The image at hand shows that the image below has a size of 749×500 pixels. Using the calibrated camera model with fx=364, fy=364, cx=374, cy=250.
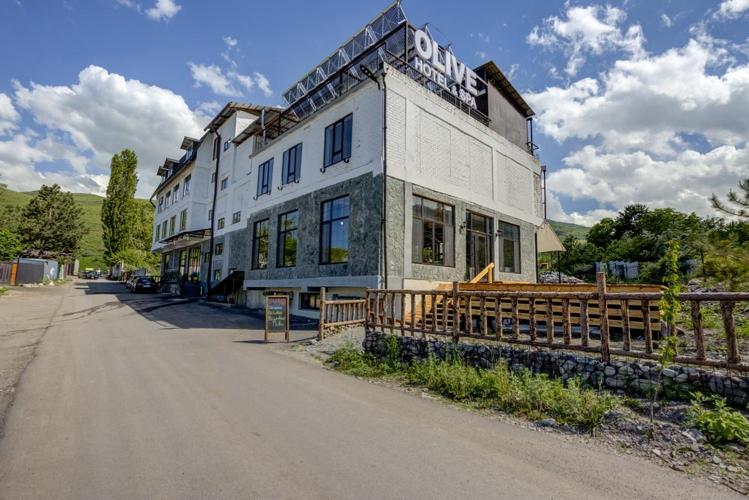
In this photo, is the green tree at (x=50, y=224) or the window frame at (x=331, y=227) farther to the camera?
the green tree at (x=50, y=224)

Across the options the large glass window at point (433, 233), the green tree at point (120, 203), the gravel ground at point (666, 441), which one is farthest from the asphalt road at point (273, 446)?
the green tree at point (120, 203)

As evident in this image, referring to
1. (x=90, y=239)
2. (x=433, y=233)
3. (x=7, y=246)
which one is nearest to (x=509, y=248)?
(x=433, y=233)

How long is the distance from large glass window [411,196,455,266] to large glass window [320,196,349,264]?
2.93m

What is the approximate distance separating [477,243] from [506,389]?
1294cm

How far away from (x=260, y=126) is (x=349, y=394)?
2221 centimetres

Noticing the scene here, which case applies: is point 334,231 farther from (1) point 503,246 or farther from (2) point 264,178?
(1) point 503,246

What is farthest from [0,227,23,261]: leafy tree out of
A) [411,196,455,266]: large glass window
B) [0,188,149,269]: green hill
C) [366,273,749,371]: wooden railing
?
[366,273,749,371]: wooden railing

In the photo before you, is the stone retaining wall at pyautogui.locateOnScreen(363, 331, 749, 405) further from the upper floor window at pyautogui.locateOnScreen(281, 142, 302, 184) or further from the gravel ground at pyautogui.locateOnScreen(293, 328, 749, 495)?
the upper floor window at pyautogui.locateOnScreen(281, 142, 302, 184)

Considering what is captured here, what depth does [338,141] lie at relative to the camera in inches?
644

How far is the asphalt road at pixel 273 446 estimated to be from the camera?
331 centimetres

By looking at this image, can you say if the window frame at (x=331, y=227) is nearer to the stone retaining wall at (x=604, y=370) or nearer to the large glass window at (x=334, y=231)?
the large glass window at (x=334, y=231)

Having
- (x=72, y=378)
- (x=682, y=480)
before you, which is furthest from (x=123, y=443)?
(x=682, y=480)

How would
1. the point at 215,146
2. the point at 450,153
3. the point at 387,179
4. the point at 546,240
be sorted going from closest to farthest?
the point at 387,179 → the point at 450,153 → the point at 546,240 → the point at 215,146

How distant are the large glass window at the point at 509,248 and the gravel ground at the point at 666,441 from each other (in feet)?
49.5
